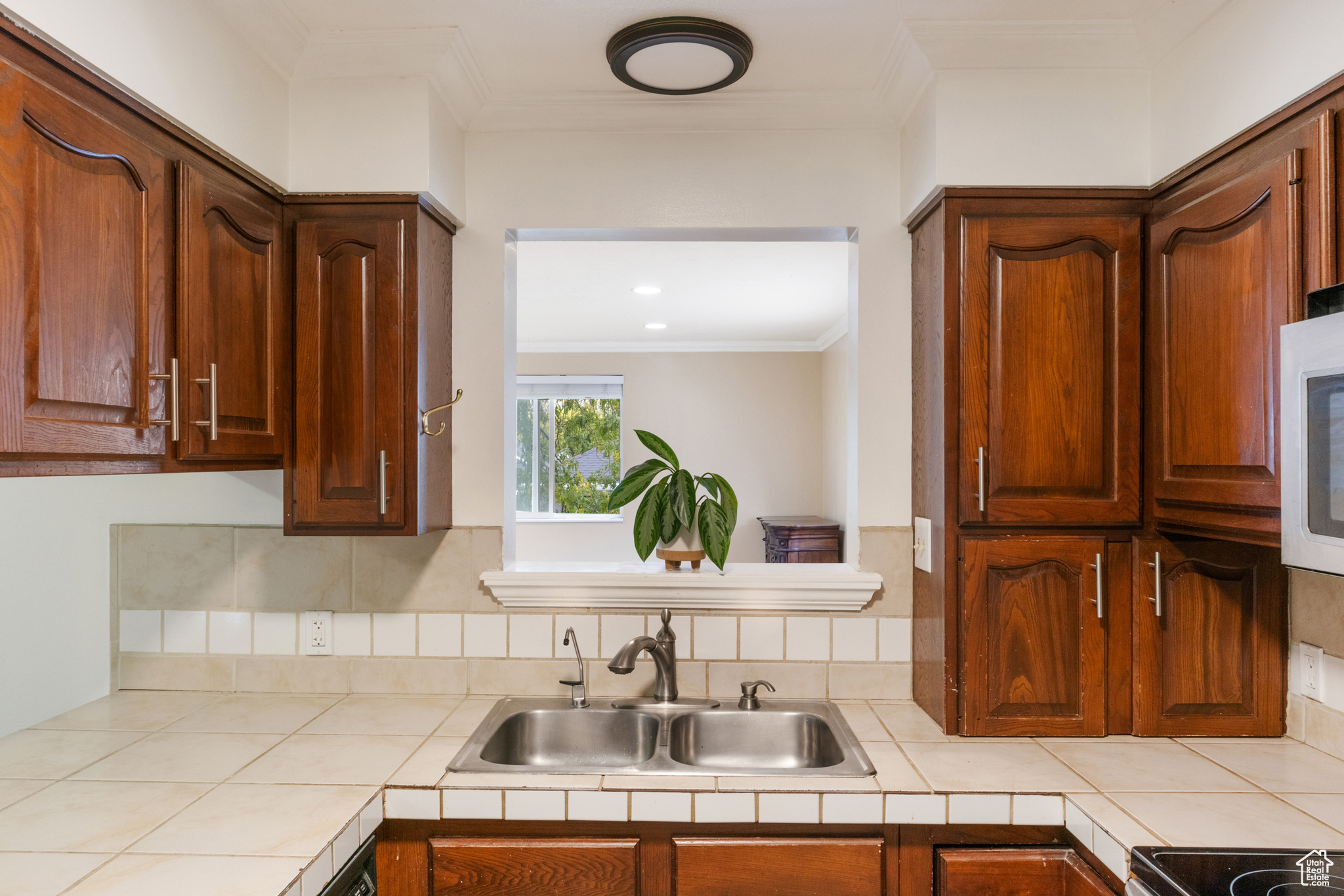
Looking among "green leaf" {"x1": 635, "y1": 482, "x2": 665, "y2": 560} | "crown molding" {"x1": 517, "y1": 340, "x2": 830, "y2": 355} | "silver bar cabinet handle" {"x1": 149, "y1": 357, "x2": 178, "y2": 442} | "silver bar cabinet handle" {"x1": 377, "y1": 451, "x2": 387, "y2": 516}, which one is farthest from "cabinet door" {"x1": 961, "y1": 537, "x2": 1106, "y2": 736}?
"crown molding" {"x1": 517, "y1": 340, "x2": 830, "y2": 355}

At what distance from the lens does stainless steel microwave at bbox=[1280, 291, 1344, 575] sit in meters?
1.06

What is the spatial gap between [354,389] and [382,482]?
210 millimetres

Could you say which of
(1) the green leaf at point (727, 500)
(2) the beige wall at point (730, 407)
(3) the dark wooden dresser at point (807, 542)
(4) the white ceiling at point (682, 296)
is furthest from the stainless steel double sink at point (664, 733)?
(2) the beige wall at point (730, 407)

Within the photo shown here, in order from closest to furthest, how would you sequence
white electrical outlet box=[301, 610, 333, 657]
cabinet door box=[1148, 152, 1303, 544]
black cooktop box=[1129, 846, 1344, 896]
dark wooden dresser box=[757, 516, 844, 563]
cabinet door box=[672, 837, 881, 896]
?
black cooktop box=[1129, 846, 1344, 896] → cabinet door box=[1148, 152, 1303, 544] → cabinet door box=[672, 837, 881, 896] → white electrical outlet box=[301, 610, 333, 657] → dark wooden dresser box=[757, 516, 844, 563]

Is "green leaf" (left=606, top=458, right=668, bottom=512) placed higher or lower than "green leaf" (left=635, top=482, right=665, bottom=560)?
higher

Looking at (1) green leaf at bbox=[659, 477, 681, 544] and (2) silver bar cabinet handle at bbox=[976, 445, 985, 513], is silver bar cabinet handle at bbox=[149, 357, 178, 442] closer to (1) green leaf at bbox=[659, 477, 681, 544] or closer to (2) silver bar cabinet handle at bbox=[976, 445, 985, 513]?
(1) green leaf at bbox=[659, 477, 681, 544]

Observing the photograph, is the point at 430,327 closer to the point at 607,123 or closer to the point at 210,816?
the point at 607,123

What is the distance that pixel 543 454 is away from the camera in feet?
21.6

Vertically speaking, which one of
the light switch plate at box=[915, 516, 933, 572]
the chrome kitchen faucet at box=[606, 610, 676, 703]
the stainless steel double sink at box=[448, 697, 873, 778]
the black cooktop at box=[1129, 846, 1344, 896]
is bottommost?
the stainless steel double sink at box=[448, 697, 873, 778]

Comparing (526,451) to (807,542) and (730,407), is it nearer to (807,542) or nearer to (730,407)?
(730,407)

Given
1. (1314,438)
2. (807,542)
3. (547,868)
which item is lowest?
(547,868)

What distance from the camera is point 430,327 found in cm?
182

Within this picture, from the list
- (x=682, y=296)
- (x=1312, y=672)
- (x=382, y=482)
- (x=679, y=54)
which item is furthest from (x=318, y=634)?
(x=682, y=296)

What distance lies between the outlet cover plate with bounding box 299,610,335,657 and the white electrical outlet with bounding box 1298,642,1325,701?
84.3 inches
